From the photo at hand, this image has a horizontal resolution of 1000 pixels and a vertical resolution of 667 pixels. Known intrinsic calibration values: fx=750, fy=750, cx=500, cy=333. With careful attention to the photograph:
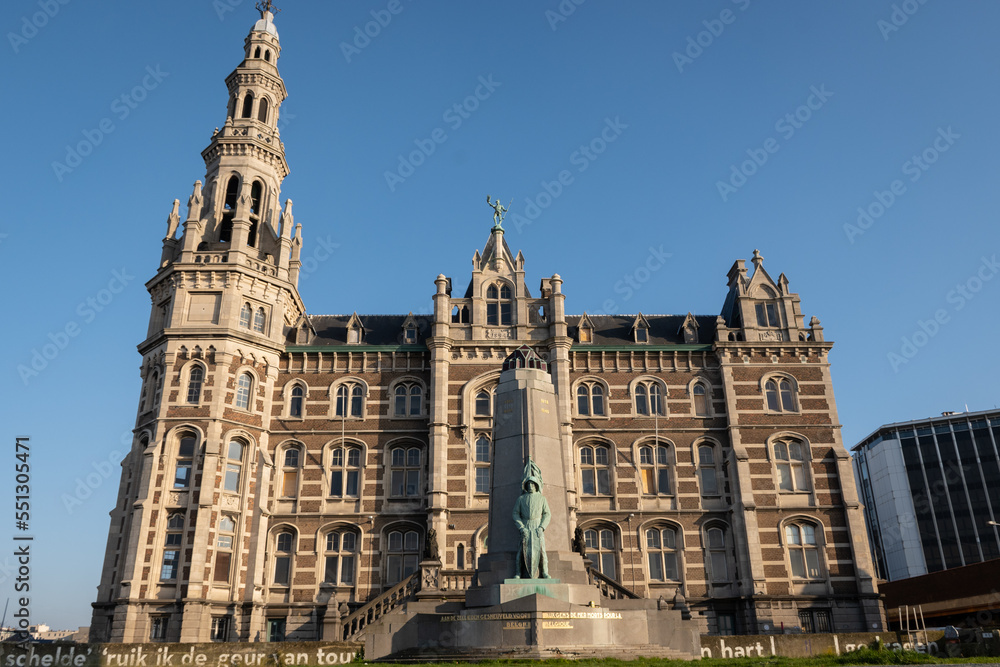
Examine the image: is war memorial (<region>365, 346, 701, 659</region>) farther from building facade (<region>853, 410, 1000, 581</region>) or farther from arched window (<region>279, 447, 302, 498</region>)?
building facade (<region>853, 410, 1000, 581</region>)

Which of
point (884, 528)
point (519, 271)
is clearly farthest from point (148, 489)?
point (884, 528)

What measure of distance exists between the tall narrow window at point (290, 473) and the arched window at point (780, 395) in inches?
945

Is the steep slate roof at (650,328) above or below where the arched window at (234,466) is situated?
above

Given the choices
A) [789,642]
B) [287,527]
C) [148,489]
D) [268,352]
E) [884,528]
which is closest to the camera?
[789,642]

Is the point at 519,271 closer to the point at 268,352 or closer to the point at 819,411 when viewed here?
the point at 268,352

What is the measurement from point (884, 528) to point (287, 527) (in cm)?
8102

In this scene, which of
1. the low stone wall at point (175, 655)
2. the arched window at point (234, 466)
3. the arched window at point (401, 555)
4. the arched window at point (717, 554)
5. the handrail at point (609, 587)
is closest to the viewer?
the low stone wall at point (175, 655)

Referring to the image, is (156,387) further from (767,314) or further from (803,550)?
(803,550)

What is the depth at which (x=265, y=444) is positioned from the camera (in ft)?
121

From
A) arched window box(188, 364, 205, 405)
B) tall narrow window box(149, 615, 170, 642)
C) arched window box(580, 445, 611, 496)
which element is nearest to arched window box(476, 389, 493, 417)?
arched window box(580, 445, 611, 496)

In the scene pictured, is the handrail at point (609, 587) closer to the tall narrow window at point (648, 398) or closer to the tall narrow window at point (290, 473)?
the tall narrow window at point (648, 398)

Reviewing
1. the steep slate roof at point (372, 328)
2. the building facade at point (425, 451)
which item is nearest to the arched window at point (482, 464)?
the building facade at point (425, 451)

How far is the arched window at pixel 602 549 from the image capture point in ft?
118

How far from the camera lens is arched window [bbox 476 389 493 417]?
37812mm
